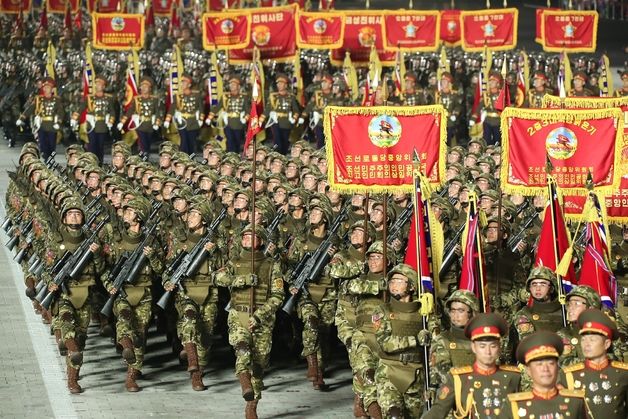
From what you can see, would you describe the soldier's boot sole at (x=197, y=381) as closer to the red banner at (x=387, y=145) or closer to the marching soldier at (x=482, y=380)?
the red banner at (x=387, y=145)

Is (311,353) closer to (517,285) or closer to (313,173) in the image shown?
(517,285)

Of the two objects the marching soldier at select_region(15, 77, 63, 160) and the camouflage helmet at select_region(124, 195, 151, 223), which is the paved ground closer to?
the camouflage helmet at select_region(124, 195, 151, 223)

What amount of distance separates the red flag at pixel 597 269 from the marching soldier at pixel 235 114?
61.3ft

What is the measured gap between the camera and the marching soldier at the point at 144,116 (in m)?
33.4

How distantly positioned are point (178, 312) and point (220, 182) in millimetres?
3632

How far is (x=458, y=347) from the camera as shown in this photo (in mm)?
13641

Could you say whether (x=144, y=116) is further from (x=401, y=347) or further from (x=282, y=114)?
(x=401, y=347)

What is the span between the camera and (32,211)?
22.6m

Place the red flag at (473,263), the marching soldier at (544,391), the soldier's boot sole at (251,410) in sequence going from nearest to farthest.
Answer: the marching soldier at (544,391) → the red flag at (473,263) → the soldier's boot sole at (251,410)

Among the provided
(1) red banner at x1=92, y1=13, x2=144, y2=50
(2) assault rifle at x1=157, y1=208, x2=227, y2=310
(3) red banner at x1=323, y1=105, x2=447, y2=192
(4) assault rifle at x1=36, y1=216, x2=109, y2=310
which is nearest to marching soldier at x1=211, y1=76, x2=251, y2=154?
(1) red banner at x1=92, y1=13, x2=144, y2=50

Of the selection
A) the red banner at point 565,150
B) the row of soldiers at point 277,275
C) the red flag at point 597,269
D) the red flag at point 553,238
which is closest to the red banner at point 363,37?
the row of soldiers at point 277,275

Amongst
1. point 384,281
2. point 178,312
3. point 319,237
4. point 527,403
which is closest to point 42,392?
point 178,312

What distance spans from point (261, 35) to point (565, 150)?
18397mm

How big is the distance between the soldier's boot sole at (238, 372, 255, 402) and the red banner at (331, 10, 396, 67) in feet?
63.4
